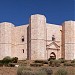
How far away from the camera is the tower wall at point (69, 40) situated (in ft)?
144

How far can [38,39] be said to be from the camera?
41938 mm

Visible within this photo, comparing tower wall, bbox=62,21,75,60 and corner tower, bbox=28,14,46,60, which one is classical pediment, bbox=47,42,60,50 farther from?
corner tower, bbox=28,14,46,60

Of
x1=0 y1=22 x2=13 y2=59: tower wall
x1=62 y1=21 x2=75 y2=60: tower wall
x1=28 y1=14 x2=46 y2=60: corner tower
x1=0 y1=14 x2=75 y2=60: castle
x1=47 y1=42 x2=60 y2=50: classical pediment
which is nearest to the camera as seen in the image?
x1=28 y1=14 x2=46 y2=60: corner tower

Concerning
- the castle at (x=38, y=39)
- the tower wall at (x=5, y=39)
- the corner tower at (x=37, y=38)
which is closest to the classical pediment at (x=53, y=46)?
the castle at (x=38, y=39)

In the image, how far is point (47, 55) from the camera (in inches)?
1741

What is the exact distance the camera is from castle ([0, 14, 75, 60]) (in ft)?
139

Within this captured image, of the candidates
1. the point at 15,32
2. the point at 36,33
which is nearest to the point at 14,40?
the point at 15,32

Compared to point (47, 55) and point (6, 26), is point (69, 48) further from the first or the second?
point (6, 26)

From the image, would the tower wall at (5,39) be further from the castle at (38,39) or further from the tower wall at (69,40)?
the tower wall at (69,40)

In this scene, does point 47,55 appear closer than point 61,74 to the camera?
No

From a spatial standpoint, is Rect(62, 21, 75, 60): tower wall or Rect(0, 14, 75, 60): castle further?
Rect(62, 21, 75, 60): tower wall

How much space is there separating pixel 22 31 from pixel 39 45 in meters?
4.96

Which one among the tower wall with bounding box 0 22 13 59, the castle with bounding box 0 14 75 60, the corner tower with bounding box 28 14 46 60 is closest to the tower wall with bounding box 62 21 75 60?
the castle with bounding box 0 14 75 60

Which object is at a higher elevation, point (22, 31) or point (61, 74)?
point (22, 31)
